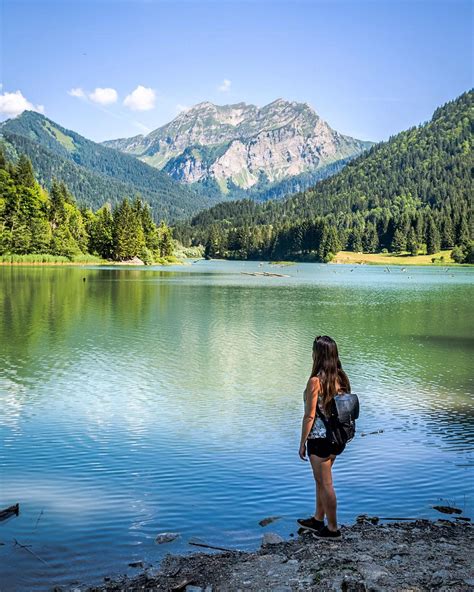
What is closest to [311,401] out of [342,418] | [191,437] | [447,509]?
[342,418]

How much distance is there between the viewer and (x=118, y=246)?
158625 millimetres

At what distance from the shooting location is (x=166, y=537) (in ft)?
33.3

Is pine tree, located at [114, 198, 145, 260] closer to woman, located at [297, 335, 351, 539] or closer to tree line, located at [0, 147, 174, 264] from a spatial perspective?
tree line, located at [0, 147, 174, 264]

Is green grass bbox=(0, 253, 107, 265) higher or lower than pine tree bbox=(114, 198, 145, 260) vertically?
lower

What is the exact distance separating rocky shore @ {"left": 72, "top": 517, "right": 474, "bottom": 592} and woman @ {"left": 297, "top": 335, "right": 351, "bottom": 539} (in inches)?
22.9

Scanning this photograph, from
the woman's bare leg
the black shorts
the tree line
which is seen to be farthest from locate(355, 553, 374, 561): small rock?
the tree line

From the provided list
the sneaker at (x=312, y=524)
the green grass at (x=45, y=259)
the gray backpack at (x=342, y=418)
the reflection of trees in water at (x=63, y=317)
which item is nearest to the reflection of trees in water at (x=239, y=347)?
the reflection of trees in water at (x=63, y=317)

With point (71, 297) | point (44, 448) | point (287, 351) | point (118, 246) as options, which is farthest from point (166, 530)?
point (118, 246)

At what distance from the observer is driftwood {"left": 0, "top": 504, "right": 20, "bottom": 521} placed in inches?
427

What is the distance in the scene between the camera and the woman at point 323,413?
962cm

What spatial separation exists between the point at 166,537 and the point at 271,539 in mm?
1839

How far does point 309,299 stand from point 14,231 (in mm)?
76930

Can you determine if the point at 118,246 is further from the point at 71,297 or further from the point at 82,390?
the point at 82,390

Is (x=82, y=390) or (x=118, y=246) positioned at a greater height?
(x=118, y=246)
